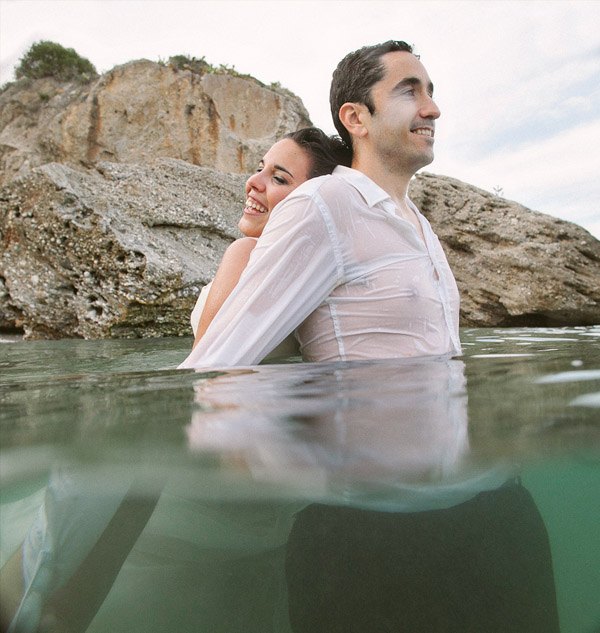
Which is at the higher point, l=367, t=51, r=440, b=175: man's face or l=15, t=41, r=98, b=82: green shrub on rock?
l=15, t=41, r=98, b=82: green shrub on rock

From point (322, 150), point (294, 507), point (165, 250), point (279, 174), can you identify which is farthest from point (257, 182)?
point (165, 250)

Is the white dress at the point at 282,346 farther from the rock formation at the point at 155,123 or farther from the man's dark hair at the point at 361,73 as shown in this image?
the rock formation at the point at 155,123

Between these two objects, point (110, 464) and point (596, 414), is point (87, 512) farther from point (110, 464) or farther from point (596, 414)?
point (596, 414)

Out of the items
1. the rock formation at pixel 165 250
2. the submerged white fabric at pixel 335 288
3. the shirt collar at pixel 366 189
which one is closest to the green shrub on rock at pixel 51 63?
the rock formation at pixel 165 250

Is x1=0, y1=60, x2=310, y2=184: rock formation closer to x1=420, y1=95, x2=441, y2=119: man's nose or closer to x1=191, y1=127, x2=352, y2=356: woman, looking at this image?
x1=191, y1=127, x2=352, y2=356: woman

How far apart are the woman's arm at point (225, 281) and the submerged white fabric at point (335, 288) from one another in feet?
0.91

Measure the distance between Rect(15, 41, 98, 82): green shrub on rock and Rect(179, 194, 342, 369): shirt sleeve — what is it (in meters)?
19.3

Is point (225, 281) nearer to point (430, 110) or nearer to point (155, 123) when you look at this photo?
point (430, 110)

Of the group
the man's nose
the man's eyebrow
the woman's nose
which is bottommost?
the woman's nose

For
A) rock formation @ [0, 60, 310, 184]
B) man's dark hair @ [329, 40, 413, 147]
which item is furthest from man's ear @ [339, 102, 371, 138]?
rock formation @ [0, 60, 310, 184]

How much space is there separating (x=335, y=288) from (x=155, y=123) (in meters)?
15.2

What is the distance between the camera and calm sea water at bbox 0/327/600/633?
507 mm

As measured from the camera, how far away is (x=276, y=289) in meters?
1.41

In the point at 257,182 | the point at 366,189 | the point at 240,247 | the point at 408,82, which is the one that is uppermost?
the point at 408,82
